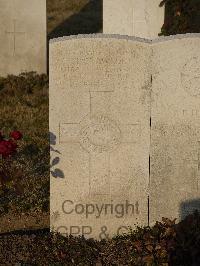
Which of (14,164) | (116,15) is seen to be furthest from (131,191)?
(116,15)

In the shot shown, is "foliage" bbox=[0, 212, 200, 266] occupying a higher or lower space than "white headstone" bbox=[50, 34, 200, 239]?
lower

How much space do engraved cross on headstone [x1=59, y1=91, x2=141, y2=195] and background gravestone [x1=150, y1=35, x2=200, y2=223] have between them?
25 cm

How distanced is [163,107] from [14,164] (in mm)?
2628

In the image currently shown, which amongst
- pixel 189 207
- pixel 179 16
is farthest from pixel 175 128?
pixel 179 16

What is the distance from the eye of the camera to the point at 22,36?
10.2 meters

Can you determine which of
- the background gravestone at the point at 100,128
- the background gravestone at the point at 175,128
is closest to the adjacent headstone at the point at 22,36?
the background gravestone at the point at 100,128

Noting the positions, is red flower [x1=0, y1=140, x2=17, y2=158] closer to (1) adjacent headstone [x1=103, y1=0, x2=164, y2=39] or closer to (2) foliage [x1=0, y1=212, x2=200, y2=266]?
(2) foliage [x1=0, y1=212, x2=200, y2=266]

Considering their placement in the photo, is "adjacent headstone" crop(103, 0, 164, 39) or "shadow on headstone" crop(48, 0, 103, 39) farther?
"shadow on headstone" crop(48, 0, 103, 39)

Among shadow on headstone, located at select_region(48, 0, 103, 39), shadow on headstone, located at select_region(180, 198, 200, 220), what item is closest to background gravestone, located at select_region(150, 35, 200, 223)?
shadow on headstone, located at select_region(180, 198, 200, 220)

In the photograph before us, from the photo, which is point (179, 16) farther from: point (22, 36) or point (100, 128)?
point (100, 128)

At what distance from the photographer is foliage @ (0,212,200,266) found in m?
4.38

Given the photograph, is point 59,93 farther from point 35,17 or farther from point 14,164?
point 35,17

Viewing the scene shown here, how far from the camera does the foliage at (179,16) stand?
343 inches

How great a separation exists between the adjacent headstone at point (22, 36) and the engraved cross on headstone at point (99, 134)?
579 centimetres
